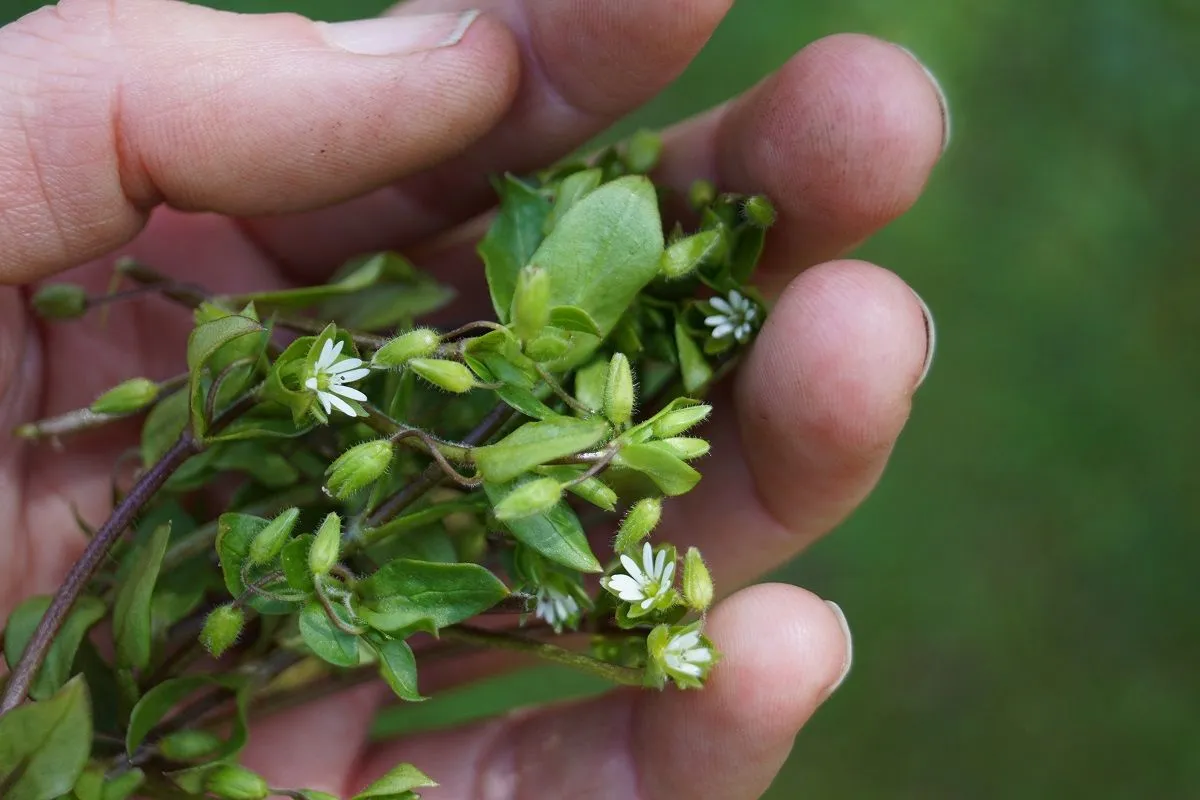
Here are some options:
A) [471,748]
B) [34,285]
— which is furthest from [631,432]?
[34,285]

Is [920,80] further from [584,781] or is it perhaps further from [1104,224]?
[1104,224]

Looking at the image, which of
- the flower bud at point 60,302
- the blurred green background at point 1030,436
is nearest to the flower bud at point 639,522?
the flower bud at point 60,302

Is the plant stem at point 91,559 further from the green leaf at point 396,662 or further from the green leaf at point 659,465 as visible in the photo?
the green leaf at point 659,465

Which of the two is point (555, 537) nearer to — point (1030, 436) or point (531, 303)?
point (531, 303)

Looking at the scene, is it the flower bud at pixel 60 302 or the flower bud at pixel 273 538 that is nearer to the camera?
the flower bud at pixel 273 538

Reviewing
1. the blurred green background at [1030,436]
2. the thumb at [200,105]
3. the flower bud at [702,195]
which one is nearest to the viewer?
the thumb at [200,105]

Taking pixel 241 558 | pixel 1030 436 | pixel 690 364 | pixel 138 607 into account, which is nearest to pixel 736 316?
pixel 690 364

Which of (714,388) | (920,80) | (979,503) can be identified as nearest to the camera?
(920,80)
